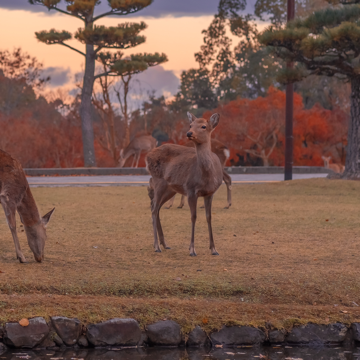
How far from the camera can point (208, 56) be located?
45906mm

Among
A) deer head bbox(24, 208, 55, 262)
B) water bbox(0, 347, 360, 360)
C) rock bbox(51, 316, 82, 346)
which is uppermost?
deer head bbox(24, 208, 55, 262)

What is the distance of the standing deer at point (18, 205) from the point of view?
7395 millimetres

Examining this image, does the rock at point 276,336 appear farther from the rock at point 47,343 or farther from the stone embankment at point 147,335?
the rock at point 47,343

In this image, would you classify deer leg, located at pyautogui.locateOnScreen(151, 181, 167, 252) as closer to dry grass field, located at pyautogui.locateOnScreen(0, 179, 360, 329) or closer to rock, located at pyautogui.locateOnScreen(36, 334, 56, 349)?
dry grass field, located at pyautogui.locateOnScreen(0, 179, 360, 329)

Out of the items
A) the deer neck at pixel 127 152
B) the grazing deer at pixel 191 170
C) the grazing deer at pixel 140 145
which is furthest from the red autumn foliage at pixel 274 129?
the grazing deer at pixel 191 170

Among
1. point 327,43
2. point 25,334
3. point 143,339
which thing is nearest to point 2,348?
point 25,334

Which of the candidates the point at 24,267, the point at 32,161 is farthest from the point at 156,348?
the point at 32,161

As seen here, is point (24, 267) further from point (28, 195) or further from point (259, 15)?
point (259, 15)

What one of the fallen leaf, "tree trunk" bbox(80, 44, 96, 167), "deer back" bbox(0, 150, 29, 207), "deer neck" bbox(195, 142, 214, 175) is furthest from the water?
"tree trunk" bbox(80, 44, 96, 167)

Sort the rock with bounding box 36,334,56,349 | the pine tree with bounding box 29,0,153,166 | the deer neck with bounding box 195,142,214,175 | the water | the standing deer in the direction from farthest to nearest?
1. the pine tree with bounding box 29,0,153,166
2. the deer neck with bounding box 195,142,214,175
3. the standing deer
4. the rock with bounding box 36,334,56,349
5. the water

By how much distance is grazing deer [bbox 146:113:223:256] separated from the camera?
7914 mm

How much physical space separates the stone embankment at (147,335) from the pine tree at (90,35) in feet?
79.2

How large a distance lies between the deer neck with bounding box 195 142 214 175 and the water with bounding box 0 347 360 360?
2875 millimetres

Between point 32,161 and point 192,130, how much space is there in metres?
25.5
